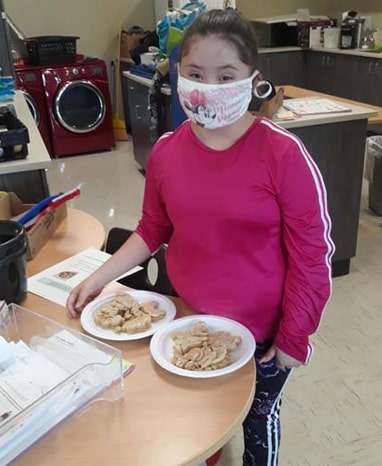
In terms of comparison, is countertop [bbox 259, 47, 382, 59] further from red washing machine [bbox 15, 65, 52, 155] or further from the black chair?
the black chair

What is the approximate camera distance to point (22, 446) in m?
0.80

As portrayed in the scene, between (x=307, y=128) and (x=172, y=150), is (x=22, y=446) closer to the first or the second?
(x=172, y=150)

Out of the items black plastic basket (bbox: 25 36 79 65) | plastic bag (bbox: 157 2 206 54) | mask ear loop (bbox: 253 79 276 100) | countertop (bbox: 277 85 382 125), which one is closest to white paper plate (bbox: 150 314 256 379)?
mask ear loop (bbox: 253 79 276 100)

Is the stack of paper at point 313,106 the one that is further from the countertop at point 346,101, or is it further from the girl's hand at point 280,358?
the girl's hand at point 280,358

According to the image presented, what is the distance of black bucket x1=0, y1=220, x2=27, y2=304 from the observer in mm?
1181

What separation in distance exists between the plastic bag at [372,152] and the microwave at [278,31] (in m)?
2.31

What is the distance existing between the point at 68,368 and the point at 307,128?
6.67 ft

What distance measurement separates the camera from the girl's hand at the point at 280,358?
1127 mm

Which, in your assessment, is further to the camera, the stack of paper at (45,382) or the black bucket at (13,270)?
the black bucket at (13,270)

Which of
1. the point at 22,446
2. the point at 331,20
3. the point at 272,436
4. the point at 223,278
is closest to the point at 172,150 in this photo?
the point at 223,278

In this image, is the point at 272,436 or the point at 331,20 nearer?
the point at 272,436

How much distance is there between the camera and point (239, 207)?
106cm

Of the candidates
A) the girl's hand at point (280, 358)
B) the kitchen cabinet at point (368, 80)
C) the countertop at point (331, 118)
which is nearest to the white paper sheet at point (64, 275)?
the girl's hand at point (280, 358)

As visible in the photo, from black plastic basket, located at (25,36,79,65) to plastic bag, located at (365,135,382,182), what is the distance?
10.3 feet
